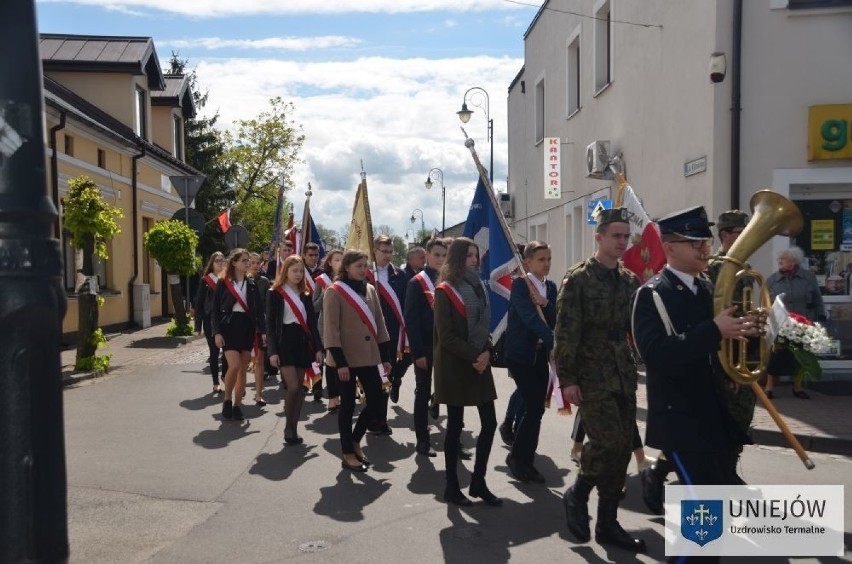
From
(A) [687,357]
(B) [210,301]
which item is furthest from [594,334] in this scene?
(B) [210,301]

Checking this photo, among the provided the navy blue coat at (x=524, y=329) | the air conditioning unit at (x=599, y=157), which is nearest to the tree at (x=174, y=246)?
the air conditioning unit at (x=599, y=157)

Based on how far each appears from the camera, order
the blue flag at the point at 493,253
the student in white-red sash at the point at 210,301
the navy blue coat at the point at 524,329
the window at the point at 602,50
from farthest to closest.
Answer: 1. the window at the point at 602,50
2. the student in white-red sash at the point at 210,301
3. the blue flag at the point at 493,253
4. the navy blue coat at the point at 524,329

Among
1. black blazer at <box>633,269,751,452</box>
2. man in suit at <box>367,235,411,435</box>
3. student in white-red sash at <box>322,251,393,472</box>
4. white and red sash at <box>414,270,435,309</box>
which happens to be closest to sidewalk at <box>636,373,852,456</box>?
white and red sash at <box>414,270,435,309</box>

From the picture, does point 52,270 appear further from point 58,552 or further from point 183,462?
point 183,462

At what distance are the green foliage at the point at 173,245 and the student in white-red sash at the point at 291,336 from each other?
500 inches

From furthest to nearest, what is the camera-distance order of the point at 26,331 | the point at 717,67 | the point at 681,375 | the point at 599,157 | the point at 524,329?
the point at 599,157
the point at 717,67
the point at 524,329
the point at 681,375
the point at 26,331

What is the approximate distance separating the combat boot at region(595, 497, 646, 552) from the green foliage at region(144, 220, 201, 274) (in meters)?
17.1

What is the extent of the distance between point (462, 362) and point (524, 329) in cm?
75

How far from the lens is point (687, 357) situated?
381 centimetres

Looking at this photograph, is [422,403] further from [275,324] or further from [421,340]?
[275,324]

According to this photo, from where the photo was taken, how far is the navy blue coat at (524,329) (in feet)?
21.4

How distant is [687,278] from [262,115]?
134 ft

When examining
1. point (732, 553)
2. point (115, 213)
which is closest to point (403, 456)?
point (732, 553)
